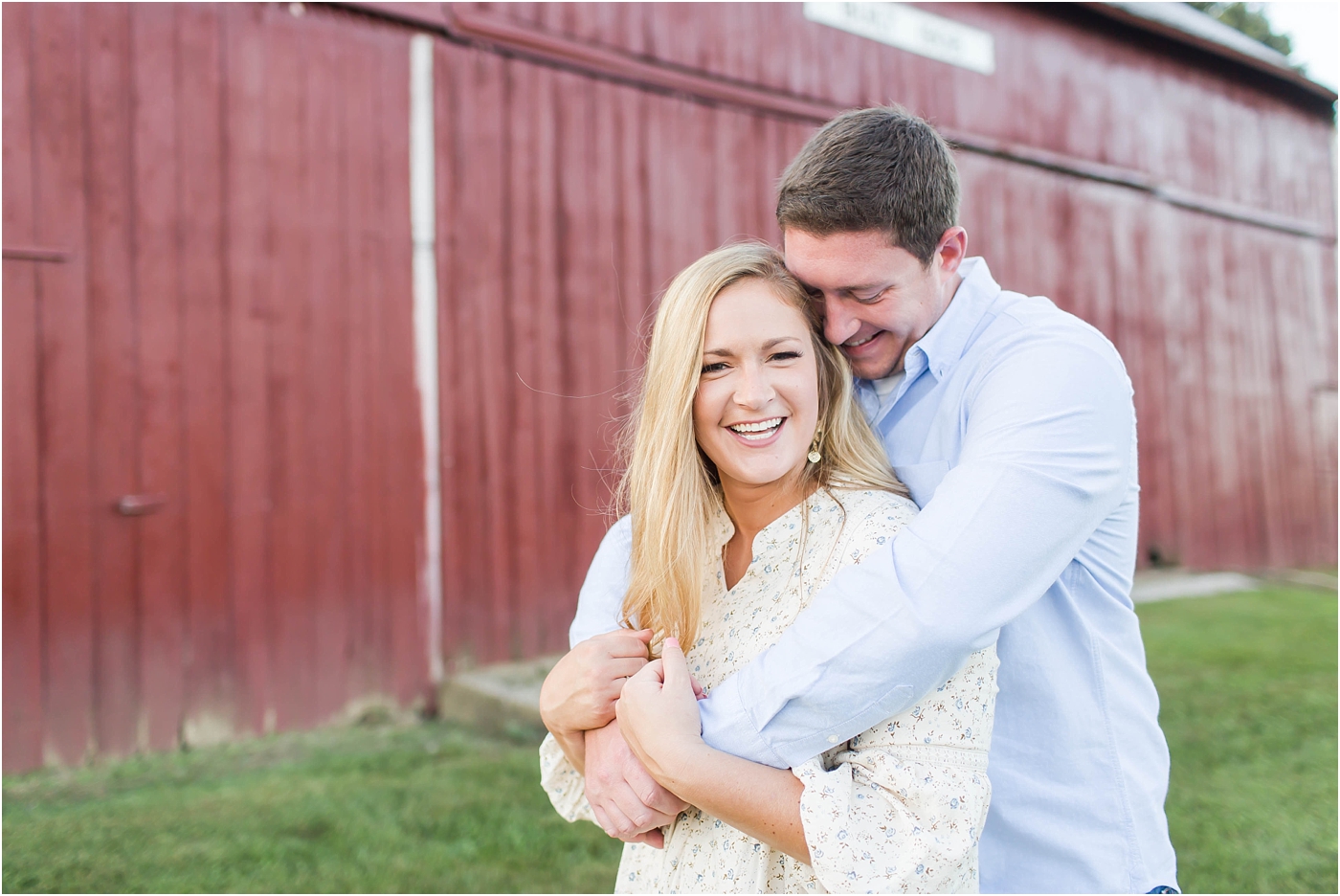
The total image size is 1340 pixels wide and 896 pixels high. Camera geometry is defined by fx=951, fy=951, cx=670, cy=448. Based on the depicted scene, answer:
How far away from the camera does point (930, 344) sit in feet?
6.10

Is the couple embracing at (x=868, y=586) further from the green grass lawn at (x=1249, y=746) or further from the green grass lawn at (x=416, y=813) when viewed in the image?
the green grass lawn at (x=1249, y=746)

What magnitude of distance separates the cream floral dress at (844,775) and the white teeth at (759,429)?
15 cm

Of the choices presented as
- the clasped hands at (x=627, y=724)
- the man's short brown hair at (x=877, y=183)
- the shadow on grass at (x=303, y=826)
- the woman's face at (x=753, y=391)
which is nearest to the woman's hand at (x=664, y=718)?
the clasped hands at (x=627, y=724)

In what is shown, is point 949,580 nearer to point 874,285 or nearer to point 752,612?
point 752,612

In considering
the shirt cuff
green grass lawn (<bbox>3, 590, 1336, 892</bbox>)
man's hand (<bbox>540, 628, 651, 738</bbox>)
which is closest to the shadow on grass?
green grass lawn (<bbox>3, 590, 1336, 892</bbox>)

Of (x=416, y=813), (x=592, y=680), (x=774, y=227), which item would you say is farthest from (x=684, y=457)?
(x=774, y=227)

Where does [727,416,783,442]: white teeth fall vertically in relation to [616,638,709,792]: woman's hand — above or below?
above

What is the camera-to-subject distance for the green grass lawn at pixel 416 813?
3.31 m

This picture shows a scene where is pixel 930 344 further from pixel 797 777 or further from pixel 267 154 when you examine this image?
pixel 267 154

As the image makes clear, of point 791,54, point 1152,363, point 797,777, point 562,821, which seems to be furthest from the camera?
point 1152,363

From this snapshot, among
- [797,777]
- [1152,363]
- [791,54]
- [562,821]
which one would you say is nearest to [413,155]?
[791,54]

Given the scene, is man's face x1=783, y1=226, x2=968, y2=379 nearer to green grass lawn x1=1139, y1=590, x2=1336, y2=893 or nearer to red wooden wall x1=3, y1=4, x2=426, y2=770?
green grass lawn x1=1139, y1=590, x2=1336, y2=893

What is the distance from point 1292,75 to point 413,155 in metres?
10.7

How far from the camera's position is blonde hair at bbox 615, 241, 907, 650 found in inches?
70.0
